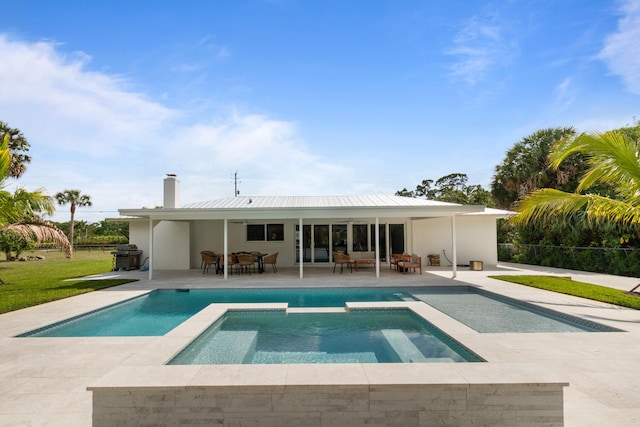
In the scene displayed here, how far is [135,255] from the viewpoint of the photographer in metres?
15.7

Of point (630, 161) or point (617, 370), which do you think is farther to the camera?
point (630, 161)

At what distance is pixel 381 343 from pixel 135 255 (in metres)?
13.8

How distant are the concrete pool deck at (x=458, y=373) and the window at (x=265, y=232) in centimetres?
853

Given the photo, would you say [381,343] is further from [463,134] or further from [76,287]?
[463,134]

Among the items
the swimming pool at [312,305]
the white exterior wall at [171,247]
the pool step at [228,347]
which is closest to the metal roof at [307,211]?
the swimming pool at [312,305]

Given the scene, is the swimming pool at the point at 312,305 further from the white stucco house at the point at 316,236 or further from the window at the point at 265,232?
the window at the point at 265,232

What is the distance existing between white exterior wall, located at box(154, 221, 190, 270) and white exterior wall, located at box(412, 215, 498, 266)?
10.8m

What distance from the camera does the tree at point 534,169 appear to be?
16.0m

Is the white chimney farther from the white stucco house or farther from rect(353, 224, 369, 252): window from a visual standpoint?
rect(353, 224, 369, 252): window

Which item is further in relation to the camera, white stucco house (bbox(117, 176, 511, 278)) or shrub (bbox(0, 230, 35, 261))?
shrub (bbox(0, 230, 35, 261))

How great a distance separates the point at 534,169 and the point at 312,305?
14.5 m

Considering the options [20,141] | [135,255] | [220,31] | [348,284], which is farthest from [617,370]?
[20,141]

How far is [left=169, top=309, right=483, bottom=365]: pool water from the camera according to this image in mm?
4980

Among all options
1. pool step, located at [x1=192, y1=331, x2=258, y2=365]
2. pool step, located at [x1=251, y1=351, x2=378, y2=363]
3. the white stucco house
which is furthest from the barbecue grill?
pool step, located at [x1=251, y1=351, x2=378, y2=363]
